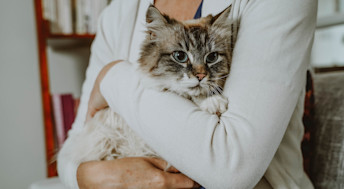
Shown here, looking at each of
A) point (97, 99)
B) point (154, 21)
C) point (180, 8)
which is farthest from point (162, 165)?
point (180, 8)

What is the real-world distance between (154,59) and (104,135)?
1.19 feet

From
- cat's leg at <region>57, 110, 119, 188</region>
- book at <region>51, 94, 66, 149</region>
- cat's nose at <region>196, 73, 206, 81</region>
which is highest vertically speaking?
cat's nose at <region>196, 73, 206, 81</region>

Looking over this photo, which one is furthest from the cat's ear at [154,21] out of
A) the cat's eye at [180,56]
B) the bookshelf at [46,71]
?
the bookshelf at [46,71]

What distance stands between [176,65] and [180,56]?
0.04 m

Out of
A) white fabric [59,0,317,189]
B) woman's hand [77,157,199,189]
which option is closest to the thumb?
woman's hand [77,157,199,189]

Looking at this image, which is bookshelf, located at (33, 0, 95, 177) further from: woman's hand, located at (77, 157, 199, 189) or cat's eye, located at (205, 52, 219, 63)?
cat's eye, located at (205, 52, 219, 63)

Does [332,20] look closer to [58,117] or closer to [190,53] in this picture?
[190,53]

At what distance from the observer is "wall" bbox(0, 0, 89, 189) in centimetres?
173

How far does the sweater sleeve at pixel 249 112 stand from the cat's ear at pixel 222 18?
0.30 feet

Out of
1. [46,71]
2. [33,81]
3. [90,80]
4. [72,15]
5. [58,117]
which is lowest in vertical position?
[58,117]

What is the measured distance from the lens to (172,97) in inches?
29.4

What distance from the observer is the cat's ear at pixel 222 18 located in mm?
804

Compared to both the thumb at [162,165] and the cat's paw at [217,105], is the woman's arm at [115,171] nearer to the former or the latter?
the thumb at [162,165]

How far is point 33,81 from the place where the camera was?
1825 mm
